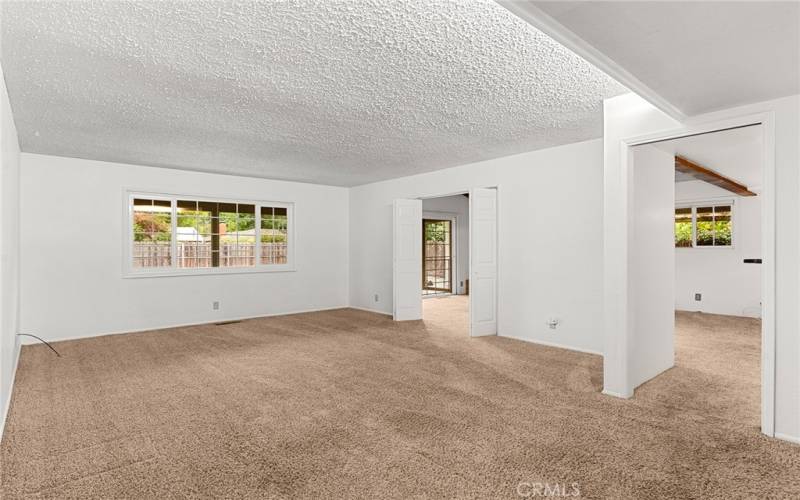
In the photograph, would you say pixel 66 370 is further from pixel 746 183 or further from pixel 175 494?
pixel 746 183

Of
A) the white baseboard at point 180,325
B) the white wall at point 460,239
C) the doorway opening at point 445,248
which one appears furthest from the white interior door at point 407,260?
the white wall at point 460,239

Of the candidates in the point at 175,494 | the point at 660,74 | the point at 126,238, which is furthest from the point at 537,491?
the point at 126,238

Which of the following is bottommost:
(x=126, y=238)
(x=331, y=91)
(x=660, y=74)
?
(x=126, y=238)

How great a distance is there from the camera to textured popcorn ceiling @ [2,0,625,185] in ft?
6.84

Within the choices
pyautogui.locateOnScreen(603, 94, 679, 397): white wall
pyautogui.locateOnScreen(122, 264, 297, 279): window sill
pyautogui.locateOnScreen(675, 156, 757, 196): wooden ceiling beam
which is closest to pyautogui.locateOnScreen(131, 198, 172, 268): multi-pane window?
pyautogui.locateOnScreen(122, 264, 297, 279): window sill

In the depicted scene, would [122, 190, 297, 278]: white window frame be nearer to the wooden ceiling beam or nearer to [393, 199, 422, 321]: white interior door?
[393, 199, 422, 321]: white interior door

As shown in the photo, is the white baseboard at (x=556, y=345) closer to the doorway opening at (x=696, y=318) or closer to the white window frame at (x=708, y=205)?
the doorway opening at (x=696, y=318)

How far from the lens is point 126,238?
5.66 meters

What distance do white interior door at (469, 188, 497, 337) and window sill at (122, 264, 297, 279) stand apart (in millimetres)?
3506

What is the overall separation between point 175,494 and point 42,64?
276cm

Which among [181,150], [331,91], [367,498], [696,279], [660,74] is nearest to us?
[367,498]

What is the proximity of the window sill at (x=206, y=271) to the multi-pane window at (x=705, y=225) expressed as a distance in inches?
283

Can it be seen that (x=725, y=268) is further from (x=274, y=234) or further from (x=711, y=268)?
(x=274, y=234)

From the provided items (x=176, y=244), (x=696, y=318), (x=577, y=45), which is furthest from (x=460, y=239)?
(x=577, y=45)
